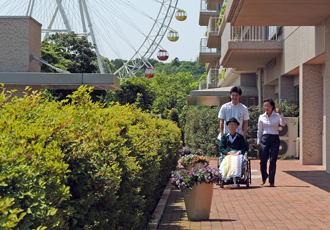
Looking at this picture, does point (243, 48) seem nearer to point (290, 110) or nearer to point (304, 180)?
point (290, 110)

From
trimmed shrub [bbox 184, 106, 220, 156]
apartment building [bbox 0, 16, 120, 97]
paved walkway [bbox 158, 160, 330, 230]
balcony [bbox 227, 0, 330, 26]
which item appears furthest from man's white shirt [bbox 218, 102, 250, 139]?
trimmed shrub [bbox 184, 106, 220, 156]

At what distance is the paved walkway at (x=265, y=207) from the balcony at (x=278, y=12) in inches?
175

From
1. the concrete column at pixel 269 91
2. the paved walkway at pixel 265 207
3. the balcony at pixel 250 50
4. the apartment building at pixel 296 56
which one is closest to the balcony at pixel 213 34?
the apartment building at pixel 296 56

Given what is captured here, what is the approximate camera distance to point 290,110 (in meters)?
17.1

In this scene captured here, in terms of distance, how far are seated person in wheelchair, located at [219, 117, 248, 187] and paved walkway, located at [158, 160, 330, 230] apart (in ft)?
1.46

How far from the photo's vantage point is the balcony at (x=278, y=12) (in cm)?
1097

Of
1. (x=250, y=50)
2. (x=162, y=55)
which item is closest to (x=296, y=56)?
(x=250, y=50)

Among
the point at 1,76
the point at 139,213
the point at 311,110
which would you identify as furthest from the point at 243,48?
the point at 139,213

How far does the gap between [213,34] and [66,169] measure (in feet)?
95.7

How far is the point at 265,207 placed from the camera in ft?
23.8

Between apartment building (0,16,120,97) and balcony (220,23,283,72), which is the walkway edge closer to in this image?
apartment building (0,16,120,97)

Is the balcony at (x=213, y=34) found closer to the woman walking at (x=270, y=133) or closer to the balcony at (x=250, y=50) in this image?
the balcony at (x=250, y=50)

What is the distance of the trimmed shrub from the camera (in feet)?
62.6

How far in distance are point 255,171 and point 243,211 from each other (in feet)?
20.7
